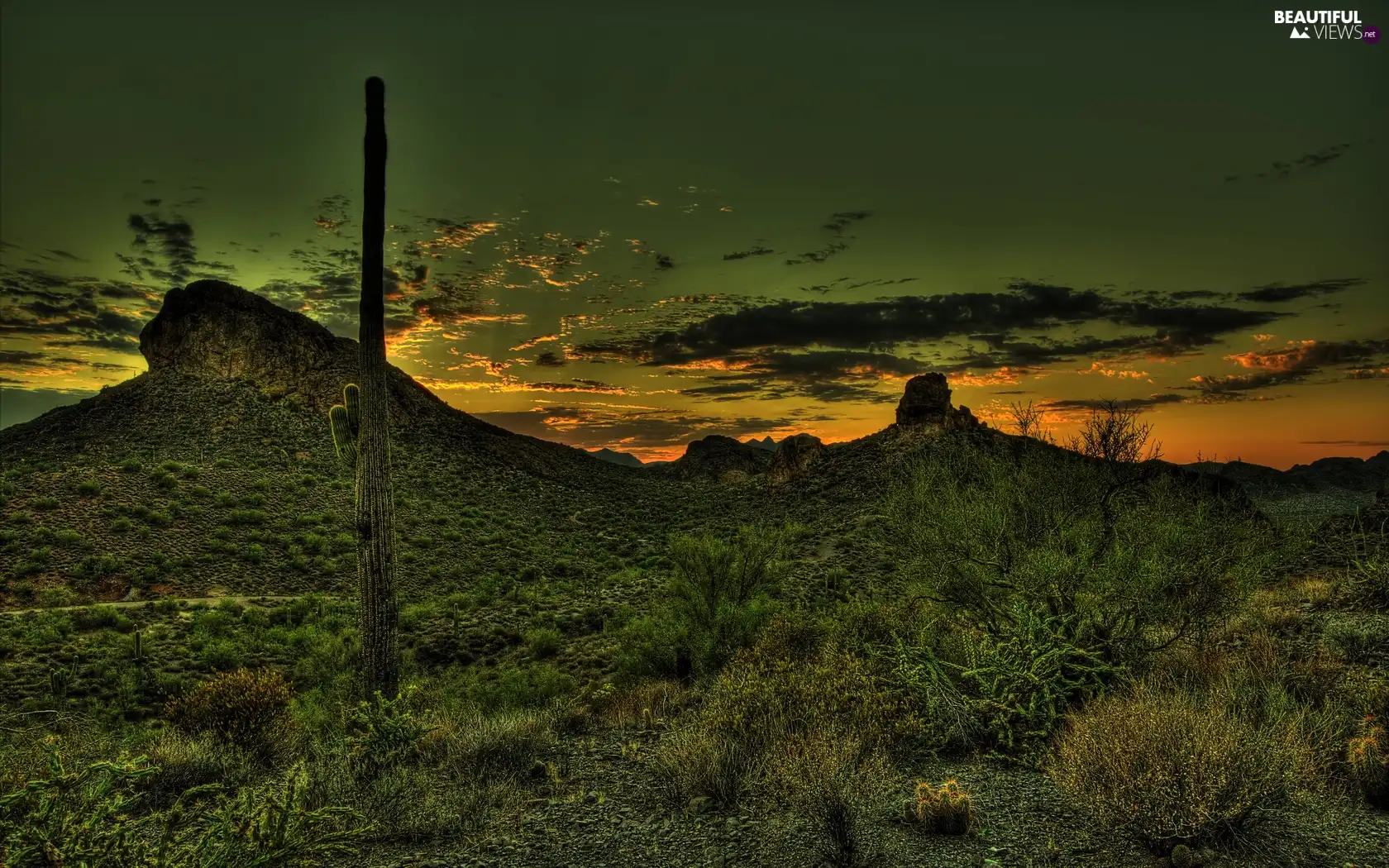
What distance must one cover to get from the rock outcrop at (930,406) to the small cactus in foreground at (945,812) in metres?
44.3

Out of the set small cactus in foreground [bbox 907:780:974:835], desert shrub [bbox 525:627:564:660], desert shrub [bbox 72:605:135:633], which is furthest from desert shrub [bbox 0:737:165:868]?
desert shrub [bbox 72:605:135:633]

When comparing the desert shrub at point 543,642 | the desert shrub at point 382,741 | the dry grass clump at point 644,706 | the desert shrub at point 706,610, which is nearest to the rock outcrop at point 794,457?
the desert shrub at point 543,642

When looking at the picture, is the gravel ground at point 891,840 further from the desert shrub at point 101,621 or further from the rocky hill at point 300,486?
the desert shrub at point 101,621

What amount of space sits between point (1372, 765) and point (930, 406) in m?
44.3

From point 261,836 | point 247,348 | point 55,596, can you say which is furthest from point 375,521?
point 247,348

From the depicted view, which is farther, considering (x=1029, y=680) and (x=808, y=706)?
(x=1029, y=680)

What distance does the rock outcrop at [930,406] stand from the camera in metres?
48.5

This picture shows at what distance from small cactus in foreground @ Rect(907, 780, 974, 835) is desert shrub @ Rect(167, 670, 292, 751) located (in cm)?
807

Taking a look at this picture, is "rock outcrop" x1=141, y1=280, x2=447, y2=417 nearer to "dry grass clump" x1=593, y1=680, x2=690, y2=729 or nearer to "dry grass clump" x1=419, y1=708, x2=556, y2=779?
"dry grass clump" x1=593, y1=680, x2=690, y2=729

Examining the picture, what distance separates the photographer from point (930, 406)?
48875mm

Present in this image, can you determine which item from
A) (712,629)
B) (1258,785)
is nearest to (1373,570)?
(1258,785)

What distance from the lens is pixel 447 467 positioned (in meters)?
48.8

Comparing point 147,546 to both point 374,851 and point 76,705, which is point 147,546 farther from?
point 374,851

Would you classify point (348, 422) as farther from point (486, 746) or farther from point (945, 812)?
point (945, 812)
